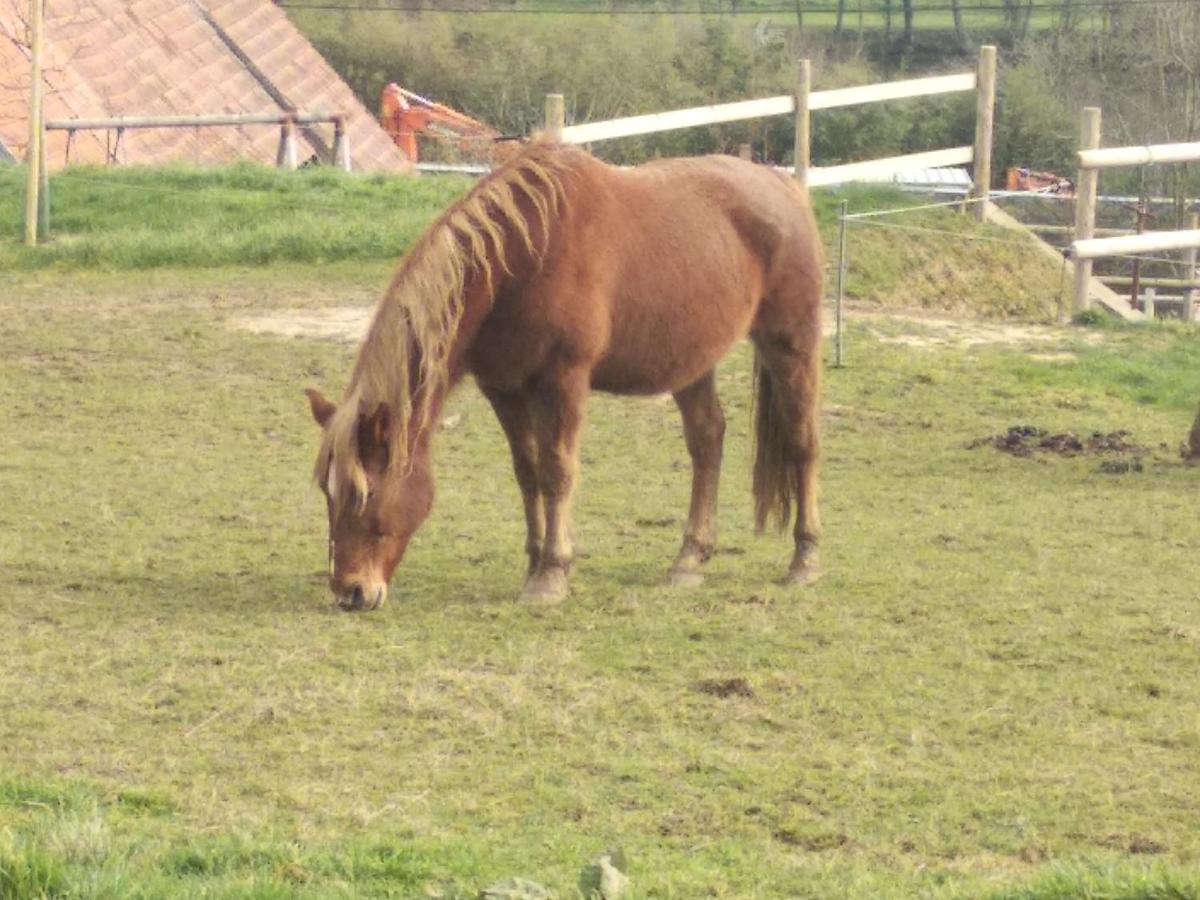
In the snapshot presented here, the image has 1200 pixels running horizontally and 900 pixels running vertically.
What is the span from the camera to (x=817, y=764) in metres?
5.30

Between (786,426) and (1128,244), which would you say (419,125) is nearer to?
(1128,244)

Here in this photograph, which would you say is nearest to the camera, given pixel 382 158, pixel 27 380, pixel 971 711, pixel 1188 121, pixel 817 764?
pixel 817 764

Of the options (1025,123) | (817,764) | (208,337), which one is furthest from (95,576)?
(1025,123)

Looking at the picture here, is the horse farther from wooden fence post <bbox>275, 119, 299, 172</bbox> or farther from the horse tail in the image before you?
wooden fence post <bbox>275, 119, 299, 172</bbox>

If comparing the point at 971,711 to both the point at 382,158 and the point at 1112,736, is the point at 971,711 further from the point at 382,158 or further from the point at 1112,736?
the point at 382,158

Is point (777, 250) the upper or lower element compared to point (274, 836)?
upper

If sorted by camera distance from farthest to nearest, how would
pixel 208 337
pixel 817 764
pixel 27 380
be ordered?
pixel 208 337 → pixel 27 380 → pixel 817 764

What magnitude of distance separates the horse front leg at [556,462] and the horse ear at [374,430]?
685mm

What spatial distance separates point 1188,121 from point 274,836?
1032 inches

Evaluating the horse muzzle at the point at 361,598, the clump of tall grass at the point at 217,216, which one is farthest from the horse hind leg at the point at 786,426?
the clump of tall grass at the point at 217,216

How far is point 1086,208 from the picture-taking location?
1476cm

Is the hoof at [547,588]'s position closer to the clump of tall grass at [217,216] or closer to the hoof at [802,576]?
the hoof at [802,576]

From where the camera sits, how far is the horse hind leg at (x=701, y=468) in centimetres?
764

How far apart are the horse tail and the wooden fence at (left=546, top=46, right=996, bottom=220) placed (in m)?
7.00
